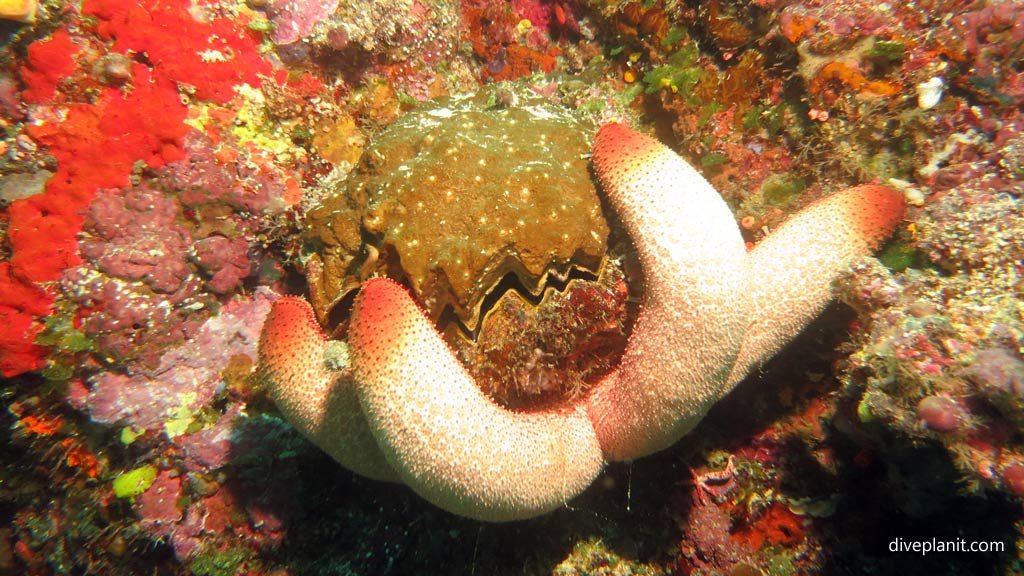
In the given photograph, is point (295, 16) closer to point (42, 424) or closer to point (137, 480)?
point (42, 424)

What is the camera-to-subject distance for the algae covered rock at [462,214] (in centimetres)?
326

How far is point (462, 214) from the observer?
3348 millimetres

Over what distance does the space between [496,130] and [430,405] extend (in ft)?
7.80

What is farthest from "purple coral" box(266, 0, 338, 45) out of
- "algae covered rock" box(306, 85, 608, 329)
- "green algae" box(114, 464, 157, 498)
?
"green algae" box(114, 464, 157, 498)

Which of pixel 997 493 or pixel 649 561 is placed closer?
pixel 997 493

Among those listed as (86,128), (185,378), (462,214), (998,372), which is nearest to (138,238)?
(86,128)

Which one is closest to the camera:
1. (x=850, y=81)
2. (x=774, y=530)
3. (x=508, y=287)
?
(x=508, y=287)

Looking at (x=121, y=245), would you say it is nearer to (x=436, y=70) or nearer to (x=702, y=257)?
(x=436, y=70)

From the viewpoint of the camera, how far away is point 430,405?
9.63 ft

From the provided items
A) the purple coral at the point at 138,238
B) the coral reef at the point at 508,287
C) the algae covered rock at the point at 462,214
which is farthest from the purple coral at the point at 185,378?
the algae covered rock at the point at 462,214

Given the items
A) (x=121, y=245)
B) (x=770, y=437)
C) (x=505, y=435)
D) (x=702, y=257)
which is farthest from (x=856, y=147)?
(x=121, y=245)

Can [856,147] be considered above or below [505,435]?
above

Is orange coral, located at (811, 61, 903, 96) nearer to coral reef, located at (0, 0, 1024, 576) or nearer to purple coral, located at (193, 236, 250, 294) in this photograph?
coral reef, located at (0, 0, 1024, 576)

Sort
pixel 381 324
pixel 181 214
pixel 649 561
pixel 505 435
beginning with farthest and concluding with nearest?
pixel 649 561
pixel 181 214
pixel 505 435
pixel 381 324
